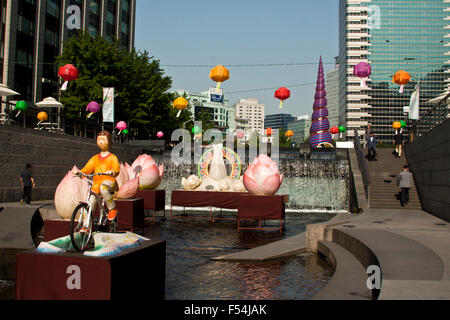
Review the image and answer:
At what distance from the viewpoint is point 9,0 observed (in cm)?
4006

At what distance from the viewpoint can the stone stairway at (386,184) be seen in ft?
63.1

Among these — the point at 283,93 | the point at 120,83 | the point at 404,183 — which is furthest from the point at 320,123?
the point at 404,183

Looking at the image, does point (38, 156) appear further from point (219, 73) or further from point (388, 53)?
point (388, 53)

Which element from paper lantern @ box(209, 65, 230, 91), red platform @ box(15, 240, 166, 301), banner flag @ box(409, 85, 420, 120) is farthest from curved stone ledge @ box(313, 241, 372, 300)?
banner flag @ box(409, 85, 420, 120)

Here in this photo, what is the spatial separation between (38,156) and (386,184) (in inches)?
615

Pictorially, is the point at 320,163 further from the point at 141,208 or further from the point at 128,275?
the point at 128,275

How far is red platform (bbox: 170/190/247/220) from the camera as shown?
16.3 m

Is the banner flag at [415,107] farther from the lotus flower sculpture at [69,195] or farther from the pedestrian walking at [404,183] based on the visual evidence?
the lotus flower sculpture at [69,195]

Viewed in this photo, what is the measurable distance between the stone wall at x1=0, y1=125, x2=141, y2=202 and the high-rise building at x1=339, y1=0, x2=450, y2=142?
128144 millimetres

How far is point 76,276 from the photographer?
4621 millimetres

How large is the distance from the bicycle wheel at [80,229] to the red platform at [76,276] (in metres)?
0.54

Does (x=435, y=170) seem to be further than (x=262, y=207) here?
Yes

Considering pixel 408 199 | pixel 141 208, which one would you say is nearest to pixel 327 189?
pixel 408 199
